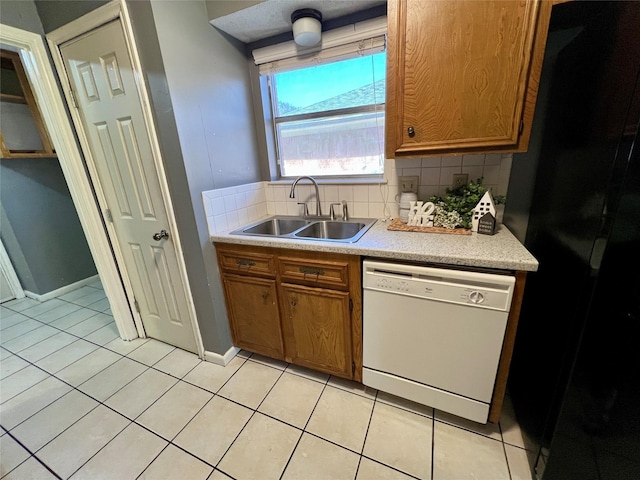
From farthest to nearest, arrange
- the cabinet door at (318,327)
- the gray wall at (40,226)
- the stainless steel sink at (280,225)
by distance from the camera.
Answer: the gray wall at (40,226) → the stainless steel sink at (280,225) → the cabinet door at (318,327)

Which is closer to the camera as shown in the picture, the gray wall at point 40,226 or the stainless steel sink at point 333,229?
the stainless steel sink at point 333,229

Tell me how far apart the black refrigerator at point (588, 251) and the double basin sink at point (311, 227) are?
3.00ft

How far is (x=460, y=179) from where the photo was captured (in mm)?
1515

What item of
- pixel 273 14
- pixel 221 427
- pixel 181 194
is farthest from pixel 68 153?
pixel 221 427

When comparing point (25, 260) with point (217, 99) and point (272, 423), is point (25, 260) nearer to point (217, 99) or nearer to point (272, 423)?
point (217, 99)

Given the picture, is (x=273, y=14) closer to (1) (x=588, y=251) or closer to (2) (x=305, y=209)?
(2) (x=305, y=209)

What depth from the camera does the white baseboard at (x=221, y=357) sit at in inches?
69.2

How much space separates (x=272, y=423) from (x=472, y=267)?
128 centimetres

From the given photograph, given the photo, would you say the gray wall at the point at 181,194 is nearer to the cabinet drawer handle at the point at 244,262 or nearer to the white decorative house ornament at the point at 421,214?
the cabinet drawer handle at the point at 244,262

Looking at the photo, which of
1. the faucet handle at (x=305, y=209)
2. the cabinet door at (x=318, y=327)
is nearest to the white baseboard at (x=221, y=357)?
the cabinet door at (x=318, y=327)

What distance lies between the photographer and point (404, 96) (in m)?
1.20

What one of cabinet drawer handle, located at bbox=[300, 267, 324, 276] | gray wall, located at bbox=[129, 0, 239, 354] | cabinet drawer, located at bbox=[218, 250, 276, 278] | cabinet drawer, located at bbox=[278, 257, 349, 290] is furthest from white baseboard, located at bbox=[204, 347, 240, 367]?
cabinet drawer handle, located at bbox=[300, 267, 324, 276]

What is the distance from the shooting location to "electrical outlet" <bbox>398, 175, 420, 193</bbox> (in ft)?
5.30

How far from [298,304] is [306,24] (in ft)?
5.30
